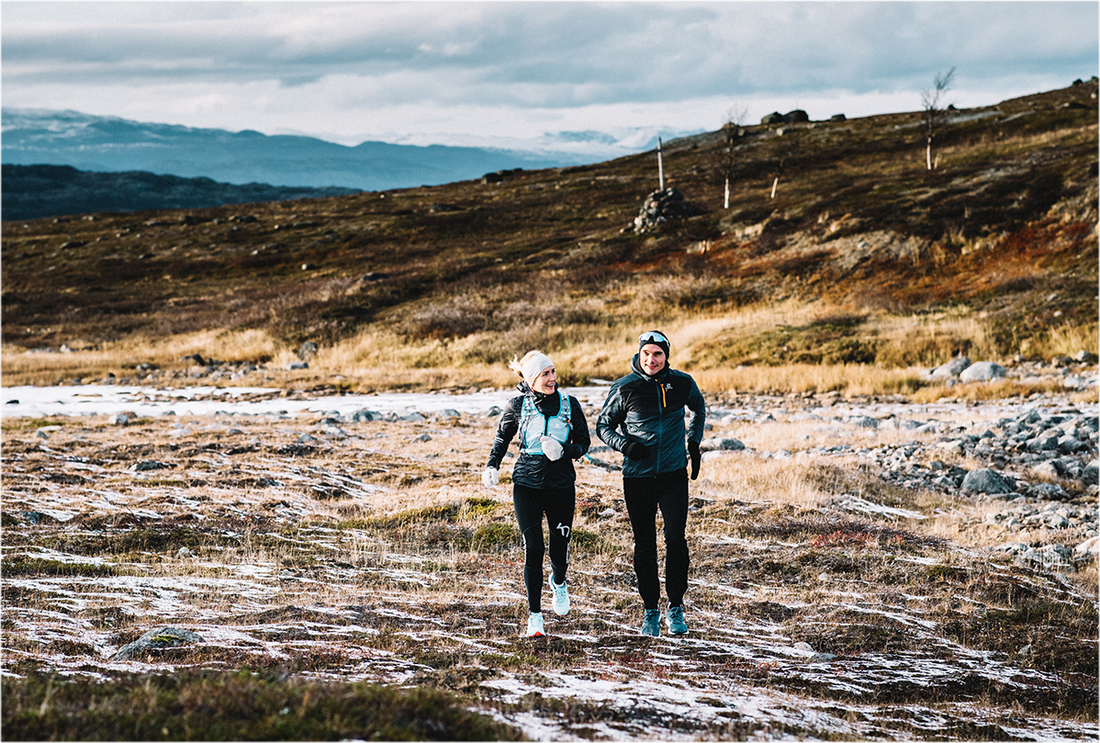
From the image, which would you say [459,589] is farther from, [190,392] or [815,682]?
[190,392]

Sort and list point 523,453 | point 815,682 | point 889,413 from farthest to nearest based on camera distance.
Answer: point 889,413, point 523,453, point 815,682

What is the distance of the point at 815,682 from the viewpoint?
19.7 ft

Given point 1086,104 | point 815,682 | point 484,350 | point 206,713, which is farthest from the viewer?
point 1086,104

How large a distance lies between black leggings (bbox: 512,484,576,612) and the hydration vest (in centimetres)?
38

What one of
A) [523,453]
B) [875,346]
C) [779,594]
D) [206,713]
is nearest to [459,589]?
[523,453]

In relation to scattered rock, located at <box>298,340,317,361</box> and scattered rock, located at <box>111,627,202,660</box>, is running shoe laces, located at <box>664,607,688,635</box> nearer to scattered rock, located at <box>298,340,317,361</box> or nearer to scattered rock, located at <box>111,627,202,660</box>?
scattered rock, located at <box>111,627,202,660</box>

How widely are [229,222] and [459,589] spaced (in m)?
99.6

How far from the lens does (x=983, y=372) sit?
78.5ft

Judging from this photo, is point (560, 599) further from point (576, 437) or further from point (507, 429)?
point (507, 429)

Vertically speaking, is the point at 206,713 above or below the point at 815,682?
above

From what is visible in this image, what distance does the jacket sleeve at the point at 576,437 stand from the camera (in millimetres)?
6890

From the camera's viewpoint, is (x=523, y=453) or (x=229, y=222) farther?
(x=229, y=222)

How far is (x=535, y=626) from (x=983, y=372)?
2168cm

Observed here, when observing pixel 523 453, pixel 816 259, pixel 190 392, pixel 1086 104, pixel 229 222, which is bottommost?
pixel 190 392
